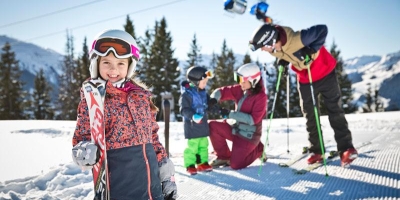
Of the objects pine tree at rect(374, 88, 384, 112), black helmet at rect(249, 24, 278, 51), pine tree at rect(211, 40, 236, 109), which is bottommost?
pine tree at rect(374, 88, 384, 112)

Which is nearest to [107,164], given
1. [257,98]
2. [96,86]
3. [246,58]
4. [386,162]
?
[96,86]

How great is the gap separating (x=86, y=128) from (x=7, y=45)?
3755 centimetres

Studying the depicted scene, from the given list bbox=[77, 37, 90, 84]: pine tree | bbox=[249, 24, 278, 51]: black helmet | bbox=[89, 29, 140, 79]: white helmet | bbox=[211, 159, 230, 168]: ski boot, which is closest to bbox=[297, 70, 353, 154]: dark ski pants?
bbox=[249, 24, 278, 51]: black helmet

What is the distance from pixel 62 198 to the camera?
109 inches

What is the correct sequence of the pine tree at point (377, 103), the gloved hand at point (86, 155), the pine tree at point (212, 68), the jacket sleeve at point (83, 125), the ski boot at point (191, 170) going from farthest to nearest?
the pine tree at point (377, 103)
the pine tree at point (212, 68)
the ski boot at point (191, 170)
the jacket sleeve at point (83, 125)
the gloved hand at point (86, 155)

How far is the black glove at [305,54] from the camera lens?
11.3 feet

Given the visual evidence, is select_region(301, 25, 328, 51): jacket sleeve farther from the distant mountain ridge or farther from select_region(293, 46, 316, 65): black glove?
the distant mountain ridge

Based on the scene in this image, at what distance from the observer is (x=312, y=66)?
3814mm

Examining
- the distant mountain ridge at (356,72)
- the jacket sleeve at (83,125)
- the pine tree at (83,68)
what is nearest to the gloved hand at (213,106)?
the jacket sleeve at (83,125)

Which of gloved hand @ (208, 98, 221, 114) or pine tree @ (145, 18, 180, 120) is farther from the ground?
pine tree @ (145, 18, 180, 120)

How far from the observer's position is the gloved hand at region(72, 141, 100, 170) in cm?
146

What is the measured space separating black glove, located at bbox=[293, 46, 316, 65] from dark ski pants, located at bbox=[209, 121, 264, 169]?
1.53 meters

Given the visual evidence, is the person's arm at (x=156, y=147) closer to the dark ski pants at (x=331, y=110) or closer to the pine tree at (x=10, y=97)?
the dark ski pants at (x=331, y=110)

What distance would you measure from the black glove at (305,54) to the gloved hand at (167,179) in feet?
8.45
